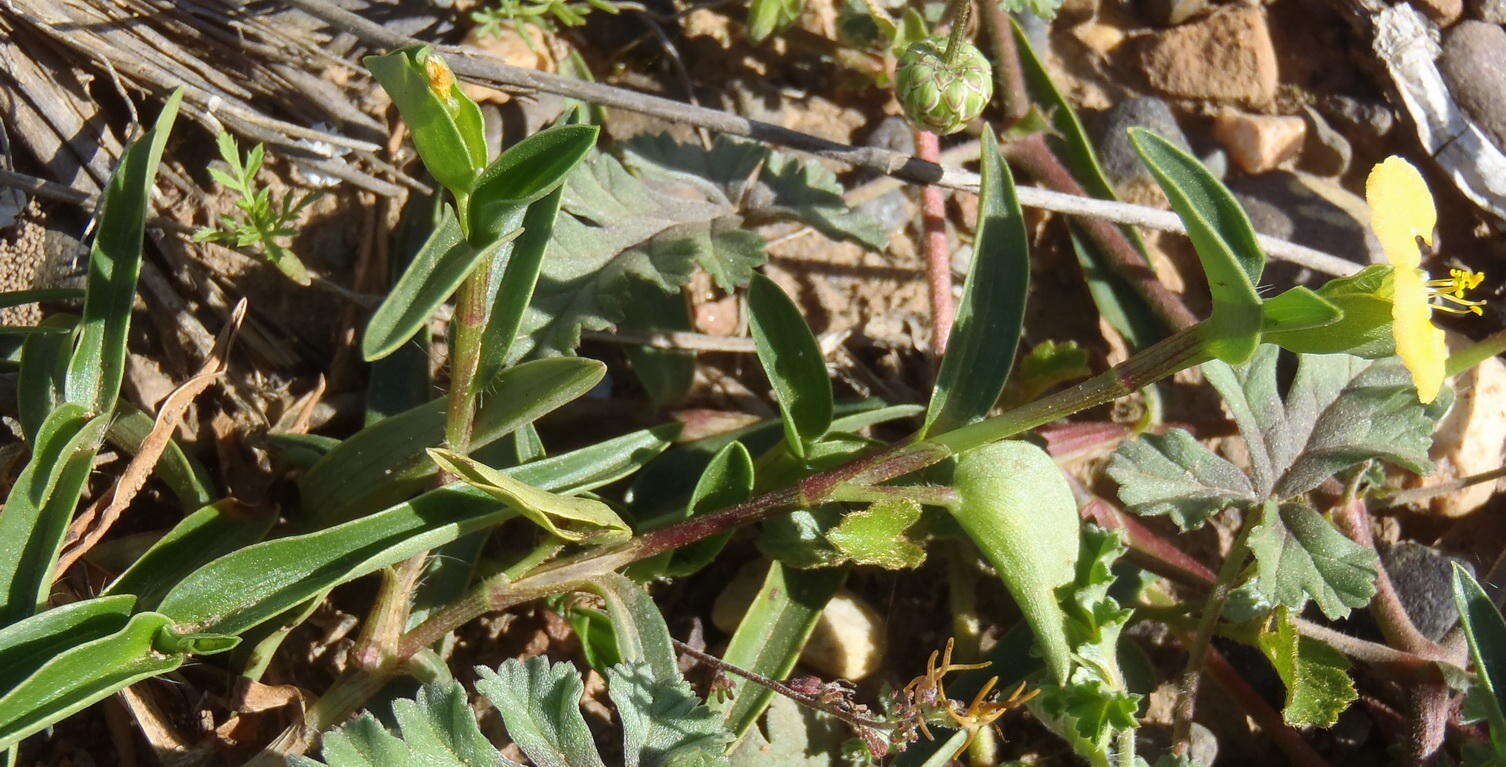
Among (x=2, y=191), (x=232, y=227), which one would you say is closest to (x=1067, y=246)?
(x=232, y=227)

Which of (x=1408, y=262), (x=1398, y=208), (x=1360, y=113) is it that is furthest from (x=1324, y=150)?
(x=1408, y=262)

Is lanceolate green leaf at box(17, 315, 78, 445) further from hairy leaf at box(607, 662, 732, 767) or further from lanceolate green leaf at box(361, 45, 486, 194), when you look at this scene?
hairy leaf at box(607, 662, 732, 767)

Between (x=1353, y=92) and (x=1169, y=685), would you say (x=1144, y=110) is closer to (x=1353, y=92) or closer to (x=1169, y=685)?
(x=1353, y=92)

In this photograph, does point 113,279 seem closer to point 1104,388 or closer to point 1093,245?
point 1104,388

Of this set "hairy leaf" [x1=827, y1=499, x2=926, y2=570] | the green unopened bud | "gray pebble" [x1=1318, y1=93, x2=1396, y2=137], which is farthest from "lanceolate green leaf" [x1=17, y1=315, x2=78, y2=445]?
"gray pebble" [x1=1318, y1=93, x2=1396, y2=137]

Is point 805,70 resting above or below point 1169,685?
above

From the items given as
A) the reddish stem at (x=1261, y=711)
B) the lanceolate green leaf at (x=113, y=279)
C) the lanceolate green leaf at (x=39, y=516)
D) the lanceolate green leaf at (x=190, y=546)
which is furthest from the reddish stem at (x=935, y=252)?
the lanceolate green leaf at (x=39, y=516)
